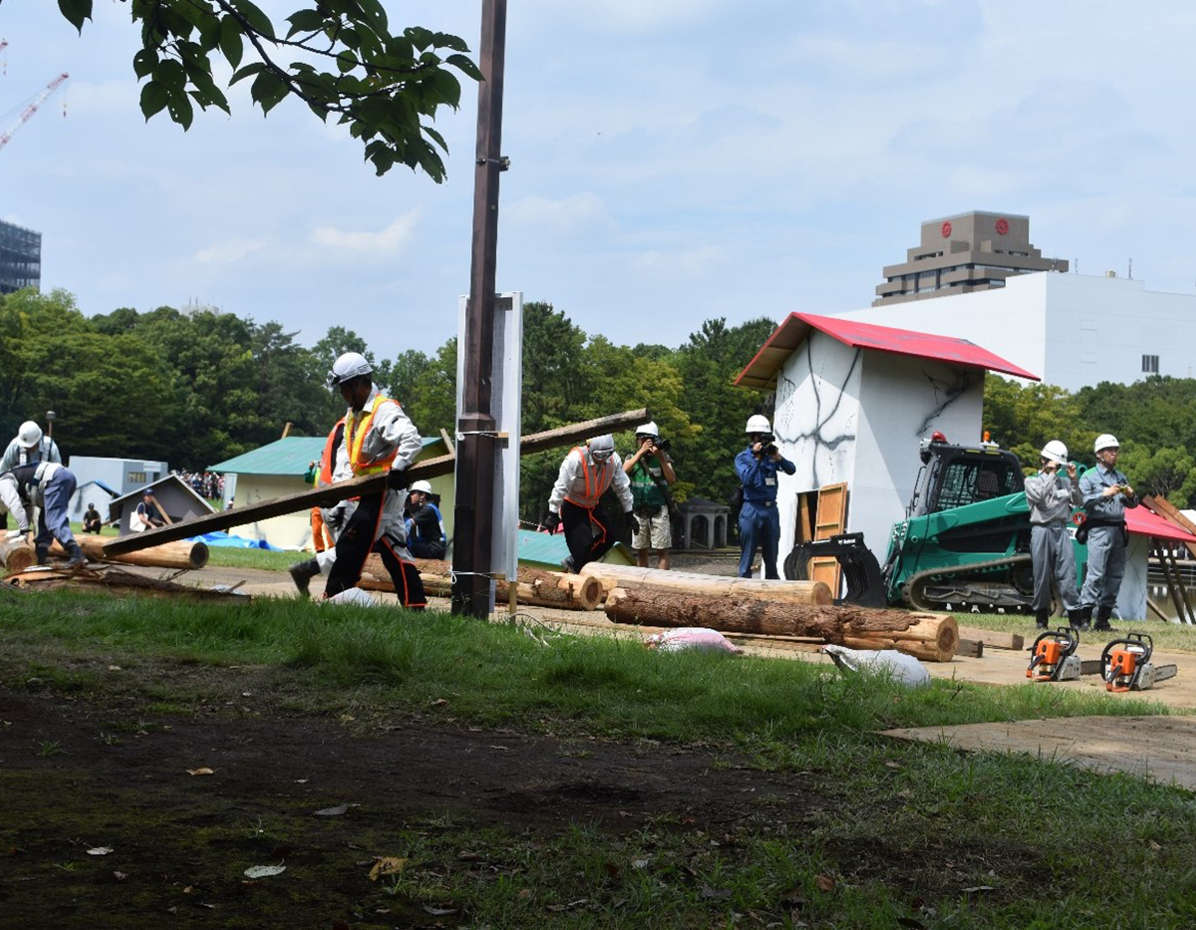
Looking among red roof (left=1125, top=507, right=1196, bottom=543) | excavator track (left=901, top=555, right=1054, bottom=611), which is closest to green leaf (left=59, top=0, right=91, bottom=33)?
excavator track (left=901, top=555, right=1054, bottom=611)

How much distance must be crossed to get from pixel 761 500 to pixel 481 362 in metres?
6.91

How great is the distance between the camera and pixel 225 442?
308 feet

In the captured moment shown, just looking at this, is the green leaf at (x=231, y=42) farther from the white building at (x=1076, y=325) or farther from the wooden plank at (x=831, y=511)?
the white building at (x=1076, y=325)

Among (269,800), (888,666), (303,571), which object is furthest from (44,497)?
(269,800)

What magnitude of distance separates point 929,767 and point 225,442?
92178 mm

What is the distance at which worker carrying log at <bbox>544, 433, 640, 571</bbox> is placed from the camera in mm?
14664

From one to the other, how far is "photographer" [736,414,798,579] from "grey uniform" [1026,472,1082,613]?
260 cm

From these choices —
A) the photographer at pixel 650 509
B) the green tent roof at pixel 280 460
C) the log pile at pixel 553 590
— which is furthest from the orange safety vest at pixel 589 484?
the green tent roof at pixel 280 460

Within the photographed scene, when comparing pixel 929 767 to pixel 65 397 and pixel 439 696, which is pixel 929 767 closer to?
pixel 439 696

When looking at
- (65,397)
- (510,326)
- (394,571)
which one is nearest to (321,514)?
(394,571)

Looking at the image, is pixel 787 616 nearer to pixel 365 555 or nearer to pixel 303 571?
pixel 365 555

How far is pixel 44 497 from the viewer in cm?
1608

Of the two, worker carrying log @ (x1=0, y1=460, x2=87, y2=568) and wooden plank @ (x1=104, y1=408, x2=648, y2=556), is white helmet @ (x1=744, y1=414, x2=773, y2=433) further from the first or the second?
worker carrying log @ (x1=0, y1=460, x2=87, y2=568)

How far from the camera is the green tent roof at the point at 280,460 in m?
47.2
